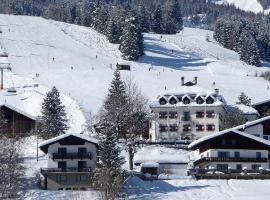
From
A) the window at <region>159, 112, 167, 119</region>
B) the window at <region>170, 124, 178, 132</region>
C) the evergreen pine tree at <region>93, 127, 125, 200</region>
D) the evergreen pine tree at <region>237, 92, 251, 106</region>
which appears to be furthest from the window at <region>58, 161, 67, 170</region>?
the evergreen pine tree at <region>237, 92, 251, 106</region>

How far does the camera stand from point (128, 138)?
77.7 m

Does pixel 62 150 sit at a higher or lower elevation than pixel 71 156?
higher

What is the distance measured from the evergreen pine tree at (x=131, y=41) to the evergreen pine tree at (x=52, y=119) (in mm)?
60865

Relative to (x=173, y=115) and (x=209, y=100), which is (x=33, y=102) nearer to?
(x=173, y=115)

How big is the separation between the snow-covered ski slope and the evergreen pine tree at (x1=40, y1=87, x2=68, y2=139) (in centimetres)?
1243

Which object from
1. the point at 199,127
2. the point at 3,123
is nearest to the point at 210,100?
the point at 199,127

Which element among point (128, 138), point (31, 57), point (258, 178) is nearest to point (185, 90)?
point (128, 138)

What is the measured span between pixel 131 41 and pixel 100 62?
11.1 meters

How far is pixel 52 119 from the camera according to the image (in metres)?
83.0

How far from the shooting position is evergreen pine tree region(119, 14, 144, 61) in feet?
480

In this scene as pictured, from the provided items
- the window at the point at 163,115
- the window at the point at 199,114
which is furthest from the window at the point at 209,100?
the window at the point at 163,115

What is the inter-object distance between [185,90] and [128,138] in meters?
21.7

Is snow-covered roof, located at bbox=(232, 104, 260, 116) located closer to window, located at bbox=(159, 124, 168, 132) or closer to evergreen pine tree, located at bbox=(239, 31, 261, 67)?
window, located at bbox=(159, 124, 168, 132)

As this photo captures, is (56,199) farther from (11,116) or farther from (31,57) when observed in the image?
(31,57)
